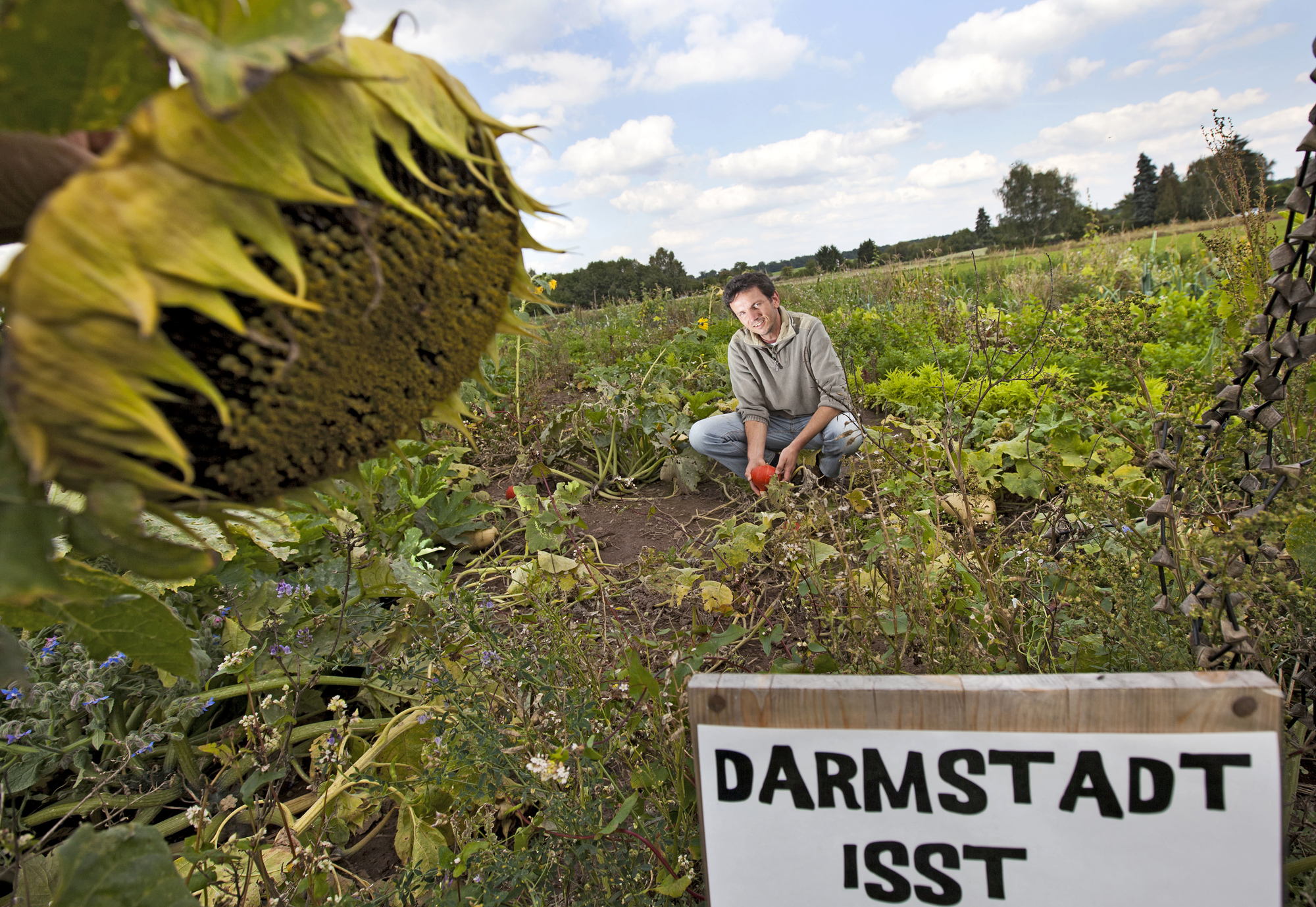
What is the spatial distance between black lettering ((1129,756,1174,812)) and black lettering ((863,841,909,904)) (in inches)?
10.9

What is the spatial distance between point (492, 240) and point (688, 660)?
1100mm

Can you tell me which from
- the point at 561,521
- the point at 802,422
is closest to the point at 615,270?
the point at 802,422

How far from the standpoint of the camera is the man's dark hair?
4.25 metres

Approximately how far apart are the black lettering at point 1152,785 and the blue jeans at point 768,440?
339cm

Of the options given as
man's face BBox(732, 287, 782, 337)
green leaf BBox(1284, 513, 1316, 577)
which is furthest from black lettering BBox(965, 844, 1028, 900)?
man's face BBox(732, 287, 782, 337)

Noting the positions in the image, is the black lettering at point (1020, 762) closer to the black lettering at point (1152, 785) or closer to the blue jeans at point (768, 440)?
the black lettering at point (1152, 785)

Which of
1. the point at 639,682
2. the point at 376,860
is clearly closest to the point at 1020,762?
the point at 639,682

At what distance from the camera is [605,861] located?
123 centimetres

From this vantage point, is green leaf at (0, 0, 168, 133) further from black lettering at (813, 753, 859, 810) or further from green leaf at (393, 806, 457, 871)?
green leaf at (393, 806, 457, 871)

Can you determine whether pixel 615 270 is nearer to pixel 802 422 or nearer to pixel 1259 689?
pixel 802 422

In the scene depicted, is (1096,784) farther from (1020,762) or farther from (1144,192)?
(1144,192)

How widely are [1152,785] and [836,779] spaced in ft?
1.19

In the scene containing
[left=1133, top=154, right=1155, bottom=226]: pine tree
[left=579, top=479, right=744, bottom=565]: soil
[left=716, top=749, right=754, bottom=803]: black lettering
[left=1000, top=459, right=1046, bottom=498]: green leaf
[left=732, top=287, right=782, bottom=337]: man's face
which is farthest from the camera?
[left=1133, top=154, right=1155, bottom=226]: pine tree

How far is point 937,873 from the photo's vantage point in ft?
3.15
